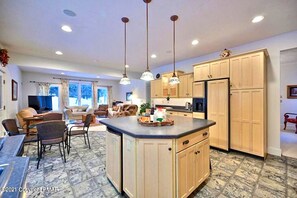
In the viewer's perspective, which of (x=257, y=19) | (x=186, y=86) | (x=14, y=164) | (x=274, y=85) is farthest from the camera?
(x=186, y=86)

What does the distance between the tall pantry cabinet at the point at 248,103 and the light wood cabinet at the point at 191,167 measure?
1681mm

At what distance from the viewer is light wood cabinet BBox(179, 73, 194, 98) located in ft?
15.2

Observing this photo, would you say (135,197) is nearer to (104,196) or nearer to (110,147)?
(104,196)

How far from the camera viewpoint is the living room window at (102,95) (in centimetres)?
974

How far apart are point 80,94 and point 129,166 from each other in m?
8.28

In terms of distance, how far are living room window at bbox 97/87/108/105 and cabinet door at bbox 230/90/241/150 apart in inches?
330

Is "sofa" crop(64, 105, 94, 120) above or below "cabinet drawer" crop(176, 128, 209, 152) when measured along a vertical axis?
below

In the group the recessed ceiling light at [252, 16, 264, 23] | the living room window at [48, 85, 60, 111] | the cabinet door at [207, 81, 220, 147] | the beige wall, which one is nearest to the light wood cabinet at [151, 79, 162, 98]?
the cabinet door at [207, 81, 220, 147]

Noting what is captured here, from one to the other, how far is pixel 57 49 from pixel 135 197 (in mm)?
4371

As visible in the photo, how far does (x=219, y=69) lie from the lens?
354 cm

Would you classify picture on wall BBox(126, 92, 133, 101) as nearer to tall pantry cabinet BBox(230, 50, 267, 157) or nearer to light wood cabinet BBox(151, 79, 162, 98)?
light wood cabinet BBox(151, 79, 162, 98)

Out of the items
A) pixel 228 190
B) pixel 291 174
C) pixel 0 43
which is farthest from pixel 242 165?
pixel 0 43

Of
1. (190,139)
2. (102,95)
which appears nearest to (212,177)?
(190,139)

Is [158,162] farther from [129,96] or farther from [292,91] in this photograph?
[129,96]
